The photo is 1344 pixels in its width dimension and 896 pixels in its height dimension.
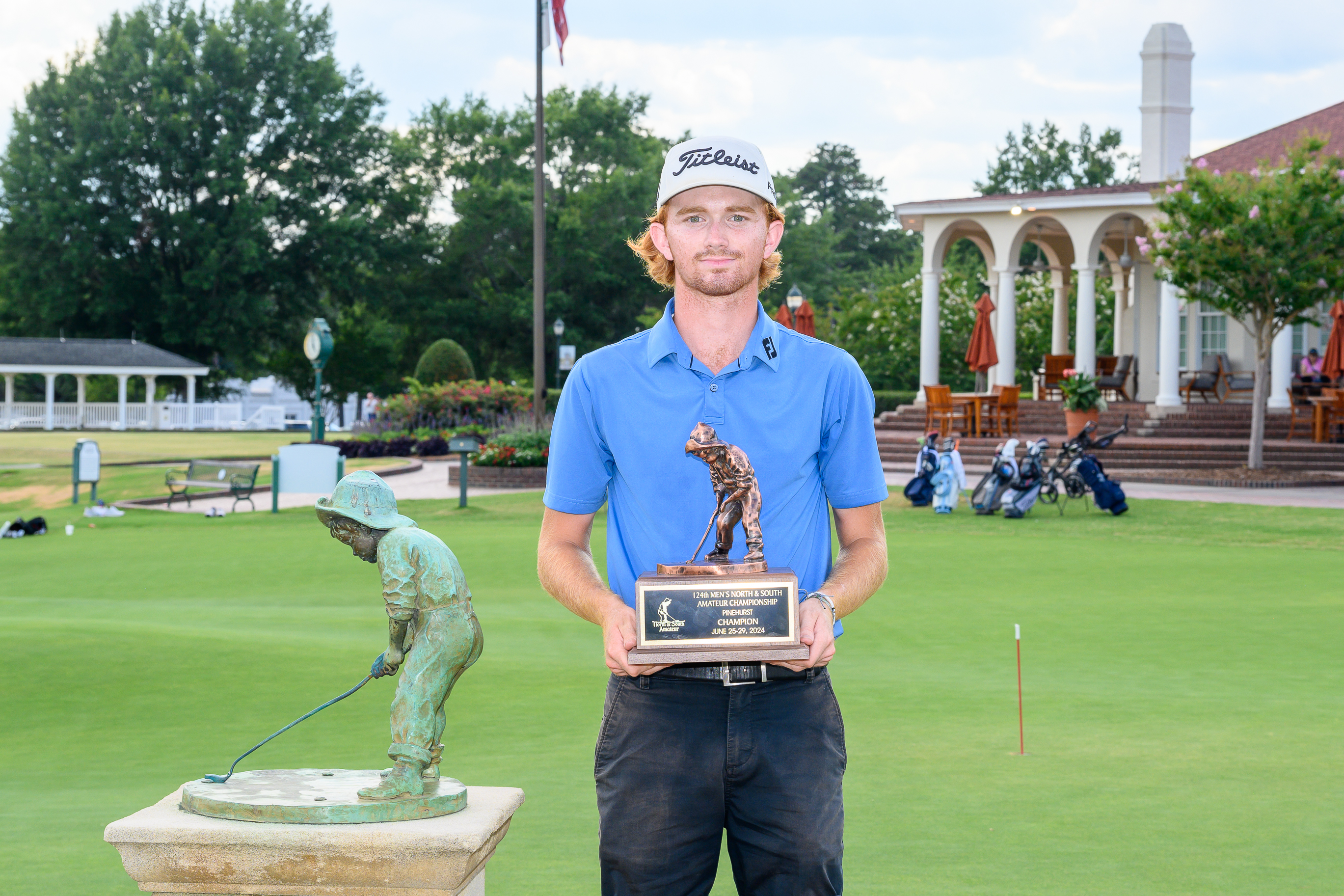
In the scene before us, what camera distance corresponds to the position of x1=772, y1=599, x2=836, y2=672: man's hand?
252cm

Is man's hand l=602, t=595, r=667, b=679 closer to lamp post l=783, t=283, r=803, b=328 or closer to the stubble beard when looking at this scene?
the stubble beard

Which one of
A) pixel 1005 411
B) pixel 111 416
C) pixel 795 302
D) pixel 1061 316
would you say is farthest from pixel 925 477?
pixel 111 416

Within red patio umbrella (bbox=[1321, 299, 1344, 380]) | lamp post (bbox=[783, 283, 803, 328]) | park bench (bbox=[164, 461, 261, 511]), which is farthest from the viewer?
lamp post (bbox=[783, 283, 803, 328])

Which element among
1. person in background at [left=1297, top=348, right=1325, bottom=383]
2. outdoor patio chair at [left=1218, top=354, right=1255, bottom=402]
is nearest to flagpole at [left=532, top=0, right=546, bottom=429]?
outdoor patio chair at [left=1218, top=354, right=1255, bottom=402]

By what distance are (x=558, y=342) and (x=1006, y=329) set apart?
87.0ft

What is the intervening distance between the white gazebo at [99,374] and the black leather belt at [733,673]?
5050cm

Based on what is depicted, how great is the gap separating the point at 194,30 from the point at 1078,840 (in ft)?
196

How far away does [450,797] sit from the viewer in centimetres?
283

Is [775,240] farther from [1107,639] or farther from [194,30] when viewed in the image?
[194,30]

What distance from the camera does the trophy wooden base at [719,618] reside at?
2.48 meters

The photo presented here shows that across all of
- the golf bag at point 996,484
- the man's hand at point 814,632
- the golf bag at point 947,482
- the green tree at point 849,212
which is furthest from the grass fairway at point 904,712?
the green tree at point 849,212

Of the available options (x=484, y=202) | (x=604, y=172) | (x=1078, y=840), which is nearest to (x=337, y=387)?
(x=484, y=202)

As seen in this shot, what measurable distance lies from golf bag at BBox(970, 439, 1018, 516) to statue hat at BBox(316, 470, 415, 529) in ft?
54.9

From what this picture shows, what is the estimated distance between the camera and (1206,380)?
30.9m
